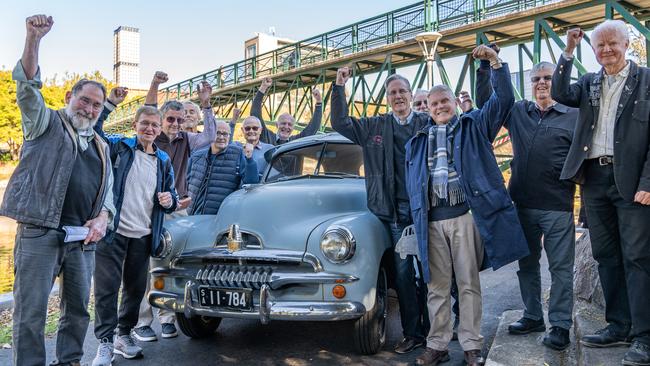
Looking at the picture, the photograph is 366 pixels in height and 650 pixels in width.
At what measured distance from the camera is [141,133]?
4.00m

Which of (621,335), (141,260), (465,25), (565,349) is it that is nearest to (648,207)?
(621,335)

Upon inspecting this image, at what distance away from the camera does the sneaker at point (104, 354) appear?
3.61 metres

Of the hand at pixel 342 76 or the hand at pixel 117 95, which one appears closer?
the hand at pixel 117 95

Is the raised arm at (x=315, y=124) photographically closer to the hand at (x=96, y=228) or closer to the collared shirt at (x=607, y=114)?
the hand at (x=96, y=228)

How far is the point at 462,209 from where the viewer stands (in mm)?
3443

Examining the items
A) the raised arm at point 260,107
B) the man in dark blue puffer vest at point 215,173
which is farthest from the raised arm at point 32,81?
the raised arm at point 260,107

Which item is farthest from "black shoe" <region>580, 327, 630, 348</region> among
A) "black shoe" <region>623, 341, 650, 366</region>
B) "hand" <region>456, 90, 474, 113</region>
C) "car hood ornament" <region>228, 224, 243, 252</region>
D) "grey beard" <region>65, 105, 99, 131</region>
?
"grey beard" <region>65, 105, 99, 131</region>

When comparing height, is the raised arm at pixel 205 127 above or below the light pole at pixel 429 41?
below

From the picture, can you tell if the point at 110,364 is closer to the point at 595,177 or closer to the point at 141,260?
the point at 141,260

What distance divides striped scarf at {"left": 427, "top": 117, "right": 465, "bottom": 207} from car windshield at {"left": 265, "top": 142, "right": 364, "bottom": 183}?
49.0 inches

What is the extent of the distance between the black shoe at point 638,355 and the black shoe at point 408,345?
4.78ft

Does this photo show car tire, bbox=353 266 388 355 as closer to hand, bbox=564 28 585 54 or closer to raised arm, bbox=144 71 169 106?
hand, bbox=564 28 585 54

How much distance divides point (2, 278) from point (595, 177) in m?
8.02

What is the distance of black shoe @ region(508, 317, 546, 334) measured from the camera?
11.9 ft
